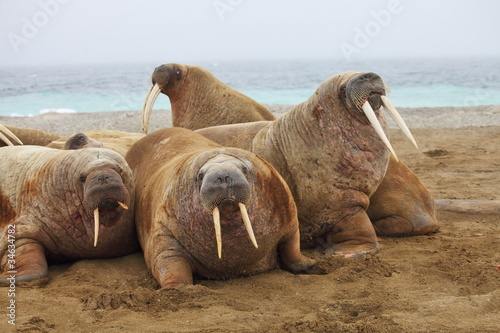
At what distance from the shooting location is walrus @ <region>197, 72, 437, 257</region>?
488 cm

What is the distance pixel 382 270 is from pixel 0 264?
275 centimetres

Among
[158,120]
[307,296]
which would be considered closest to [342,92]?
[307,296]

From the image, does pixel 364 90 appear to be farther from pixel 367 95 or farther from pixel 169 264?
pixel 169 264

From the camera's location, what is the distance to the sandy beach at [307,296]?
315 cm

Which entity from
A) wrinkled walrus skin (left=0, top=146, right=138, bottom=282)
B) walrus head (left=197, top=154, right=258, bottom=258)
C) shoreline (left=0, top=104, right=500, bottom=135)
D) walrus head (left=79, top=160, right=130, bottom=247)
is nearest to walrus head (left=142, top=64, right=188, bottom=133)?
wrinkled walrus skin (left=0, top=146, right=138, bottom=282)

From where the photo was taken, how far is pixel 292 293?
3.76 m

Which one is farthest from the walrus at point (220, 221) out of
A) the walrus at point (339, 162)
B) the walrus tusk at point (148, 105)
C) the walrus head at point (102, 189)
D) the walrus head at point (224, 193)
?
the walrus tusk at point (148, 105)

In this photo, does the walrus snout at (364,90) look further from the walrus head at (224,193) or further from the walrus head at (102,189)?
the walrus head at (102,189)

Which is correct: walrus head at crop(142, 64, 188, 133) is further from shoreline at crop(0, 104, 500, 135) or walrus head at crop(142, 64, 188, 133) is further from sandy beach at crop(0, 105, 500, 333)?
shoreline at crop(0, 104, 500, 135)

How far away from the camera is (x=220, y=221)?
371 cm

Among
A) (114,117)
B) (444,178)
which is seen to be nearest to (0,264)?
(444,178)

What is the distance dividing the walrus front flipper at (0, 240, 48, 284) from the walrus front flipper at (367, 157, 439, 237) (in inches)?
109

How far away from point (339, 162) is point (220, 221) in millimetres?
1583

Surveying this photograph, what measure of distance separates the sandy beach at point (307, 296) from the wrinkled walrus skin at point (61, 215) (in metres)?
0.14
